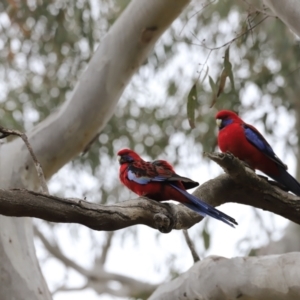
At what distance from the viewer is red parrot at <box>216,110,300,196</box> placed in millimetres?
2115

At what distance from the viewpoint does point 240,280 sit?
6.24 feet

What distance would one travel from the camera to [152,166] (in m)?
1.88

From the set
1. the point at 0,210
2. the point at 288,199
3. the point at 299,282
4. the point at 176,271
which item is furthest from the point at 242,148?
the point at 176,271

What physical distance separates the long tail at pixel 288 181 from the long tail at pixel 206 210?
501 mm

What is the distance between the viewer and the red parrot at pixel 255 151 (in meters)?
2.12

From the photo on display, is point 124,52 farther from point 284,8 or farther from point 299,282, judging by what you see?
point 299,282

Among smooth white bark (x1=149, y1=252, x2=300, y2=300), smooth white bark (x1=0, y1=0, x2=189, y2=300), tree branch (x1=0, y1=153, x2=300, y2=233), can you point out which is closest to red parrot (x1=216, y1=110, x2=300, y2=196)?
tree branch (x1=0, y1=153, x2=300, y2=233)

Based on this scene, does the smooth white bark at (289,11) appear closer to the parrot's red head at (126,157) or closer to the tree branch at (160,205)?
the tree branch at (160,205)

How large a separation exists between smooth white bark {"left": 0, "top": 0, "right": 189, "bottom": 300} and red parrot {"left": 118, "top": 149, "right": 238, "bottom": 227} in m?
0.61

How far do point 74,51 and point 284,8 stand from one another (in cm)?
247

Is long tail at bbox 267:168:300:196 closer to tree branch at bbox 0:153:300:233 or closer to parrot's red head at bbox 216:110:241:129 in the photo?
tree branch at bbox 0:153:300:233

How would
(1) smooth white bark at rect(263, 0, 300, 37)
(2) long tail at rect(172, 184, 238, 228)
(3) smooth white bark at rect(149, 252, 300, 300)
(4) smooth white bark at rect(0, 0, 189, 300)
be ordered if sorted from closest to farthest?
(2) long tail at rect(172, 184, 238, 228)
(3) smooth white bark at rect(149, 252, 300, 300)
(1) smooth white bark at rect(263, 0, 300, 37)
(4) smooth white bark at rect(0, 0, 189, 300)

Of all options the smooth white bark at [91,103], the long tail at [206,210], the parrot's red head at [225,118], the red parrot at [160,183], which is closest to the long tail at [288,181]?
the parrot's red head at [225,118]

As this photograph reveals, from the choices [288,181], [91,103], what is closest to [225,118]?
[288,181]
